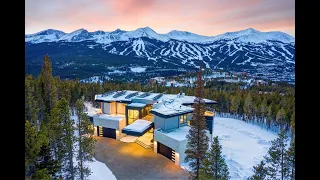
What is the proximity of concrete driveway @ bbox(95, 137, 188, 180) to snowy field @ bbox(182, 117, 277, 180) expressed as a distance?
155cm

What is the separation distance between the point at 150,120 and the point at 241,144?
10200mm

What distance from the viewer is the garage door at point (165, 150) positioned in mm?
19645

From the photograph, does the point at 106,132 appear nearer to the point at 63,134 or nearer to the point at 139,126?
the point at 139,126

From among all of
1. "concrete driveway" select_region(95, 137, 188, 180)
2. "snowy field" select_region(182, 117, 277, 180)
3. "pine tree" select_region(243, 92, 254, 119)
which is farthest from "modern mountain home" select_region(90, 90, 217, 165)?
"pine tree" select_region(243, 92, 254, 119)

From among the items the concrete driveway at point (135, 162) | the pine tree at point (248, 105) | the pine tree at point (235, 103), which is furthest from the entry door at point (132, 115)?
the pine tree at point (235, 103)

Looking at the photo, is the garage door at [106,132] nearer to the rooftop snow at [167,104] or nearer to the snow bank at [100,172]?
the rooftop snow at [167,104]

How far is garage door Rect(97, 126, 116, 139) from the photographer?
968 inches

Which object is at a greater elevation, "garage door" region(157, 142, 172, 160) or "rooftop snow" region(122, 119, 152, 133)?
"rooftop snow" region(122, 119, 152, 133)

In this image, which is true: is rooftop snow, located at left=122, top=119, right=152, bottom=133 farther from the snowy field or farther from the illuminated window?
the snowy field

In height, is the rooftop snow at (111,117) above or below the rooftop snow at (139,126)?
above

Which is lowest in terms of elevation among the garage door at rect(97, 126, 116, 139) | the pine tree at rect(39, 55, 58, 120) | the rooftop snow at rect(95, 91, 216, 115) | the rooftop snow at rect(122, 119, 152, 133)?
the garage door at rect(97, 126, 116, 139)
